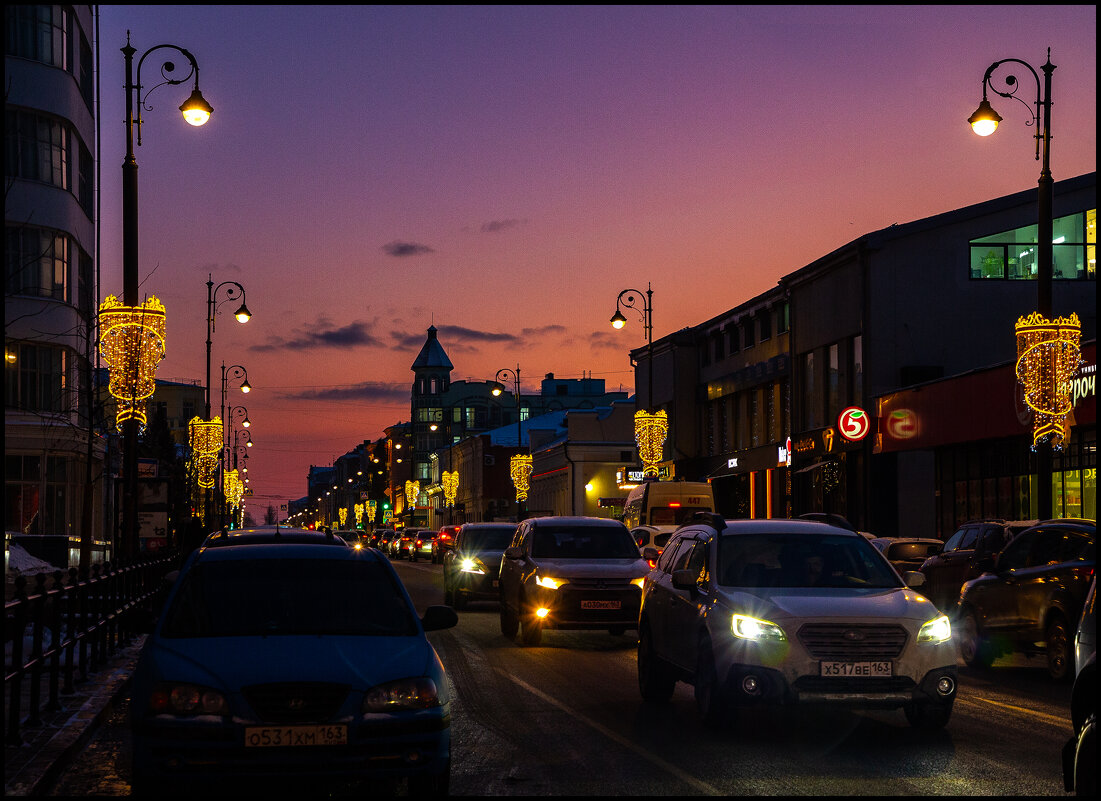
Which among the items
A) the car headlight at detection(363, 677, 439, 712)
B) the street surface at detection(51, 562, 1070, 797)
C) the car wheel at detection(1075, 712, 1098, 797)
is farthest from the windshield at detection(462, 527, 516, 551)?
the car wheel at detection(1075, 712, 1098, 797)

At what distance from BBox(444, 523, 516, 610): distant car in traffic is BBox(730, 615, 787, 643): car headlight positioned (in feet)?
51.9

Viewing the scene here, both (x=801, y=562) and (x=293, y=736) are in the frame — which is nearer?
(x=293, y=736)

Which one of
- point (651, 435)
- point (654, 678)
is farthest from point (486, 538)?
point (651, 435)

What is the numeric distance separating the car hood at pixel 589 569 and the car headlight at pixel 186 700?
11979 mm

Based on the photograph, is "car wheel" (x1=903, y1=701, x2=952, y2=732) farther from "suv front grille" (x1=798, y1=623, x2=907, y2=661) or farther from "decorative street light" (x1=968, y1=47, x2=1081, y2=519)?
"decorative street light" (x1=968, y1=47, x2=1081, y2=519)

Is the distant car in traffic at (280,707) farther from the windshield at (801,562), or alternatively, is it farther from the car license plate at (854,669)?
the windshield at (801,562)

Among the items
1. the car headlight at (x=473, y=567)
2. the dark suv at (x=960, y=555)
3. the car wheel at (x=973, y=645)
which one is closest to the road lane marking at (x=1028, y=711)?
the car wheel at (x=973, y=645)

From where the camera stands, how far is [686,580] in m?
12.5

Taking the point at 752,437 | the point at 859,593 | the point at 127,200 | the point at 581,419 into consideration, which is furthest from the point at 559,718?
the point at 581,419

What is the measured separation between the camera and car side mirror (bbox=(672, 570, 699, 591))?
1241 cm

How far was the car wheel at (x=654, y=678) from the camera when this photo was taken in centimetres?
1349

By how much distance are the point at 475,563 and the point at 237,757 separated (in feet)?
65.4

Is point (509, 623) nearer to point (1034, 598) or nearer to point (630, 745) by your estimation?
point (1034, 598)

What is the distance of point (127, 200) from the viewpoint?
2423 centimetres
